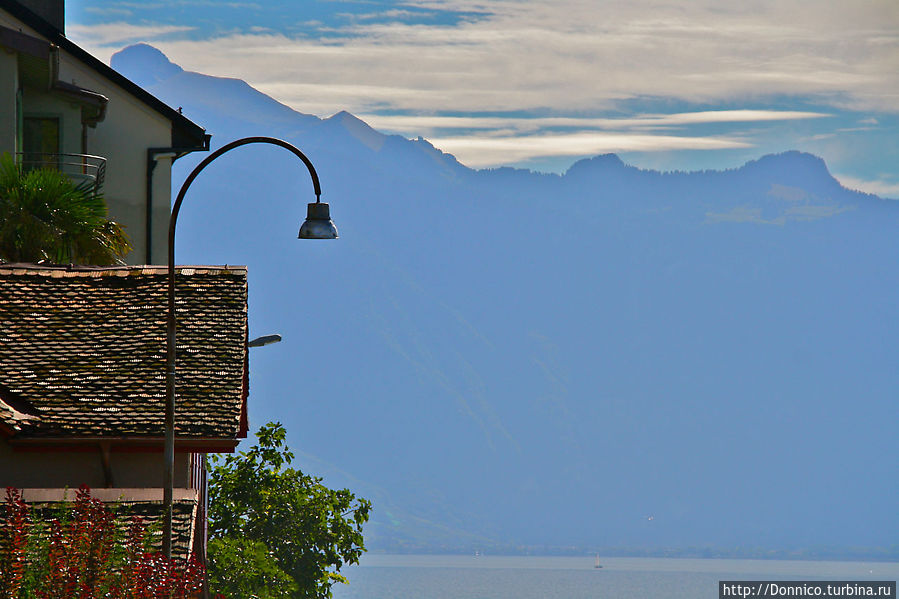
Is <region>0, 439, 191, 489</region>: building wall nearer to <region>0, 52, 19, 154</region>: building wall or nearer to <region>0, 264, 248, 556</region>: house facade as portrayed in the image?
<region>0, 264, 248, 556</region>: house facade

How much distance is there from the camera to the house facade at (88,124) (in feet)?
107

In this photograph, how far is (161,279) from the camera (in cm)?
2333

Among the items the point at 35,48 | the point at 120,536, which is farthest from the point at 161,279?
the point at 35,48

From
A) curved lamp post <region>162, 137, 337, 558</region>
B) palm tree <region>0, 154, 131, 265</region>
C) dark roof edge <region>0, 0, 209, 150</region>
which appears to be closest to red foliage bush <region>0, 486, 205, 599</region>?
curved lamp post <region>162, 137, 337, 558</region>

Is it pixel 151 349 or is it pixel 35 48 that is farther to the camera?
pixel 35 48

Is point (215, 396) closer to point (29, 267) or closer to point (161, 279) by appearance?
point (161, 279)

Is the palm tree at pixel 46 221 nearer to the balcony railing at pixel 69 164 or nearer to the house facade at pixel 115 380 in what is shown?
the house facade at pixel 115 380

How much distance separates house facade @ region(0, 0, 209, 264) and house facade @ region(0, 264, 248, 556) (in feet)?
32.4

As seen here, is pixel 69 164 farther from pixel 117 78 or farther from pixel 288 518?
pixel 288 518

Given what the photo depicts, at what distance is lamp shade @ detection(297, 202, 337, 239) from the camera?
2038 centimetres

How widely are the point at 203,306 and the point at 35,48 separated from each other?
12451 millimetres

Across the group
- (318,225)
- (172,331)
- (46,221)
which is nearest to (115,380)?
(172,331)

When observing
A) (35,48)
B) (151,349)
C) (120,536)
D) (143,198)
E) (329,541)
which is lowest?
(329,541)

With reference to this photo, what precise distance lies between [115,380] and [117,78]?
19957 millimetres
